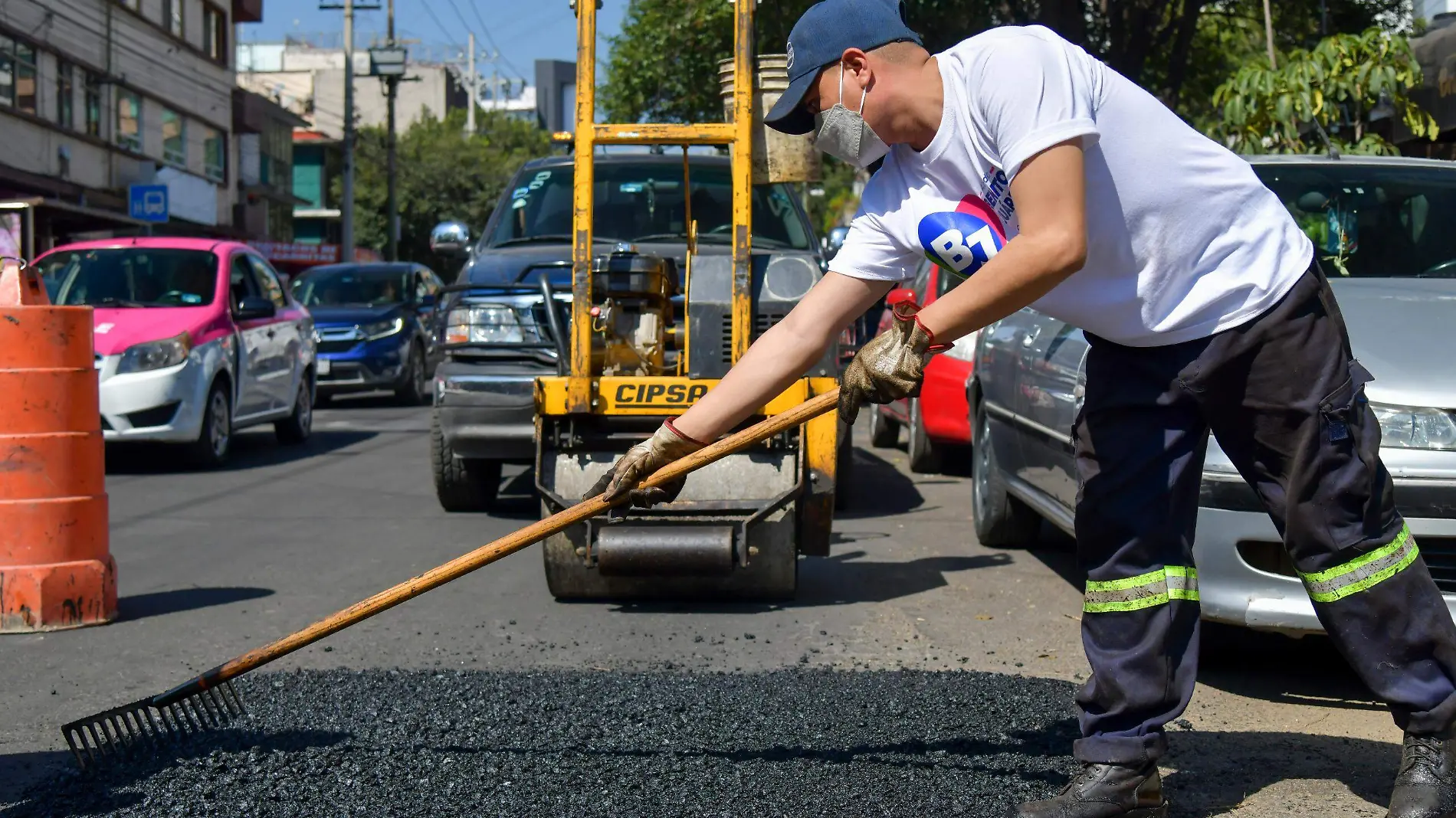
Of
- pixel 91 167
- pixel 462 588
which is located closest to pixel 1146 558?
pixel 462 588

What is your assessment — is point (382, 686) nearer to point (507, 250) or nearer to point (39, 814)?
point (39, 814)

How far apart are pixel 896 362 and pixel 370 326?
14.7 meters

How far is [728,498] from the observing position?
19.6ft

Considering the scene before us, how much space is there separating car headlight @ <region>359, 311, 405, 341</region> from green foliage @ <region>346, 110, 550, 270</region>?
45.2 m

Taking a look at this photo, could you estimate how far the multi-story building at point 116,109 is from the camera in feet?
90.1

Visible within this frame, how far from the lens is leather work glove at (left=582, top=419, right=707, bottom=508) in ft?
12.2

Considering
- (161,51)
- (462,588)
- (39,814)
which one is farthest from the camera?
(161,51)

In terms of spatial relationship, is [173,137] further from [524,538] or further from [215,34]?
[524,538]

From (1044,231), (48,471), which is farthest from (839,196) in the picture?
(1044,231)

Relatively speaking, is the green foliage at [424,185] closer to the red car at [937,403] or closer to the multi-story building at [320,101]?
the multi-story building at [320,101]

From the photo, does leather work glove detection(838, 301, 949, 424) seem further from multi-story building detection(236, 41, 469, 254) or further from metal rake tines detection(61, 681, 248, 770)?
multi-story building detection(236, 41, 469, 254)

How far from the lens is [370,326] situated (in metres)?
17.2

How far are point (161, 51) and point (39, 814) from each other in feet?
A: 120

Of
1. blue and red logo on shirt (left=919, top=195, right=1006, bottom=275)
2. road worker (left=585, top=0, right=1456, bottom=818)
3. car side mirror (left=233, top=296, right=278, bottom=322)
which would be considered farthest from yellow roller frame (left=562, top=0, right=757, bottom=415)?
car side mirror (left=233, top=296, right=278, bottom=322)
